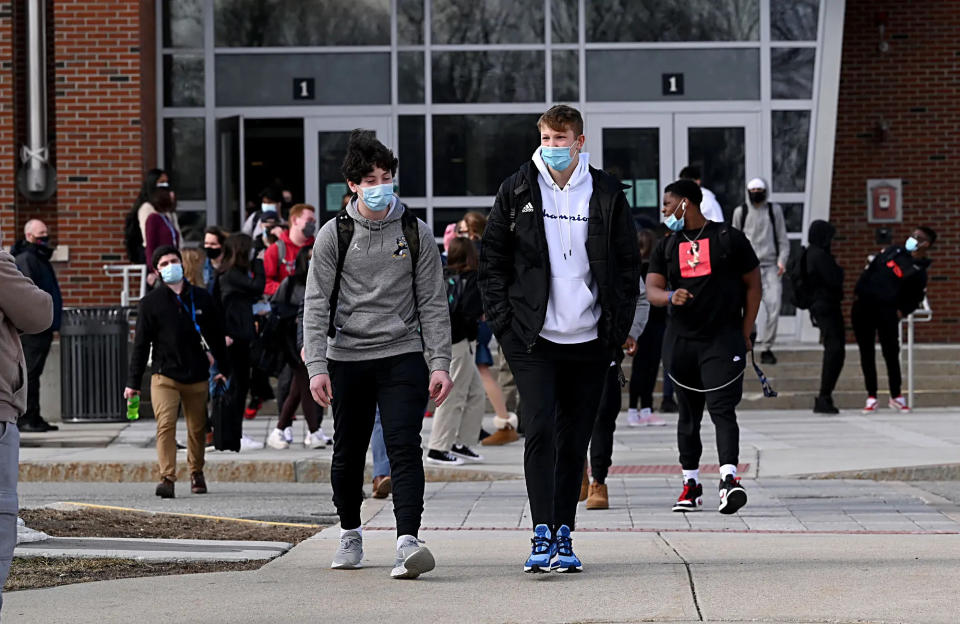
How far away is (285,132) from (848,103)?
24.8 ft

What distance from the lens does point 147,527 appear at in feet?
29.6

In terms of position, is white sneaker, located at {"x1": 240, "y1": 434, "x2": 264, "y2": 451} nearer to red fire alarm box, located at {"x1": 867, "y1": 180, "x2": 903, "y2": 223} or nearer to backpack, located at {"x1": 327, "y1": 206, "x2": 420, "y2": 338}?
backpack, located at {"x1": 327, "y1": 206, "x2": 420, "y2": 338}

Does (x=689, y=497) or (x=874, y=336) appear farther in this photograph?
(x=874, y=336)

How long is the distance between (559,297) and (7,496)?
2.56 metres

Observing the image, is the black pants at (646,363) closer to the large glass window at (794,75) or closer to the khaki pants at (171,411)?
the khaki pants at (171,411)

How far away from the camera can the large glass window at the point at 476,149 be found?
69.5ft

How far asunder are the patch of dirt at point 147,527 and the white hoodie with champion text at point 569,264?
2324mm

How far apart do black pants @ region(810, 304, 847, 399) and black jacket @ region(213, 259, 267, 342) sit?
573cm

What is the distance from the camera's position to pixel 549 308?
6.98m

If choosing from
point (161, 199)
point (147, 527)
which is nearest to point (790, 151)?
point (161, 199)

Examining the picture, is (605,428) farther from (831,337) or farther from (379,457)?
(831,337)

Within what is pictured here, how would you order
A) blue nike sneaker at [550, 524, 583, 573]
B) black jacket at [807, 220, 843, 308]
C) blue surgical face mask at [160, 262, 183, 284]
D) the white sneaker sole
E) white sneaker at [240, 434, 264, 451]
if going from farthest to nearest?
black jacket at [807, 220, 843, 308] < white sneaker at [240, 434, 264, 451] < blue surgical face mask at [160, 262, 183, 284] < blue nike sneaker at [550, 524, 583, 573] < the white sneaker sole

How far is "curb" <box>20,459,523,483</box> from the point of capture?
12500 millimetres

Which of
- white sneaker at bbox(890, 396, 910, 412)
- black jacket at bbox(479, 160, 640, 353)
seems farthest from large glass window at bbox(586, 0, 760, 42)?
black jacket at bbox(479, 160, 640, 353)
